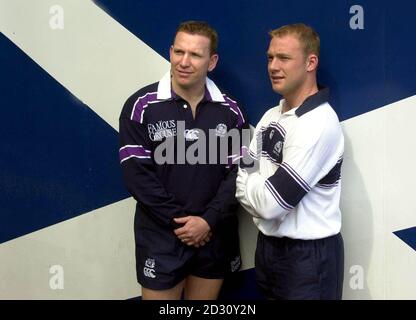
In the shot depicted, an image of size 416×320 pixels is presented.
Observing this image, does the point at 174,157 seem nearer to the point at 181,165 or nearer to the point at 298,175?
the point at 181,165

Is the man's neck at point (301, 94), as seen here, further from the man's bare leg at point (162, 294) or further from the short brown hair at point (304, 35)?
the man's bare leg at point (162, 294)

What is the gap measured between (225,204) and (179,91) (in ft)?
1.33

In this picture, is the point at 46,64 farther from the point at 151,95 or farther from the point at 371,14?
the point at 371,14

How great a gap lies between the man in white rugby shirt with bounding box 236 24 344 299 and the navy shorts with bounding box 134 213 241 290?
193mm

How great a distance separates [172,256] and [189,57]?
657mm

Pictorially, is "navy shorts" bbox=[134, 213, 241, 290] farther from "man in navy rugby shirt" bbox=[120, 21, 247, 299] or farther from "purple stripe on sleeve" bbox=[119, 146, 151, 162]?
"purple stripe on sleeve" bbox=[119, 146, 151, 162]

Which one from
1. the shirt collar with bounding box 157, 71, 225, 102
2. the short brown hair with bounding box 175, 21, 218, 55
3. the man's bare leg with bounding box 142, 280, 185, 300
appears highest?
the short brown hair with bounding box 175, 21, 218, 55

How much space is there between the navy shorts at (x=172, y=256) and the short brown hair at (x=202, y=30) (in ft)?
1.95

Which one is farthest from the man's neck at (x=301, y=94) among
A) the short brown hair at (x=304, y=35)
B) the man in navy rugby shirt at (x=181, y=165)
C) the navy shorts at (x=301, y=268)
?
the navy shorts at (x=301, y=268)

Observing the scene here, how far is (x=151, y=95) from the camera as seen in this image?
182 centimetres

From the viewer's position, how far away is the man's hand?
179 centimetres

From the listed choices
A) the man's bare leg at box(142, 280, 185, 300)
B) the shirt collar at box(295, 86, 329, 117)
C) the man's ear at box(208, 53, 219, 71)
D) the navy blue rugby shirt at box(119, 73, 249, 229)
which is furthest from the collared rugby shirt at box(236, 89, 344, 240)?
the man's bare leg at box(142, 280, 185, 300)

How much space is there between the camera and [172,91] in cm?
182

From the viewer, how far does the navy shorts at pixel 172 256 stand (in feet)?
6.03
